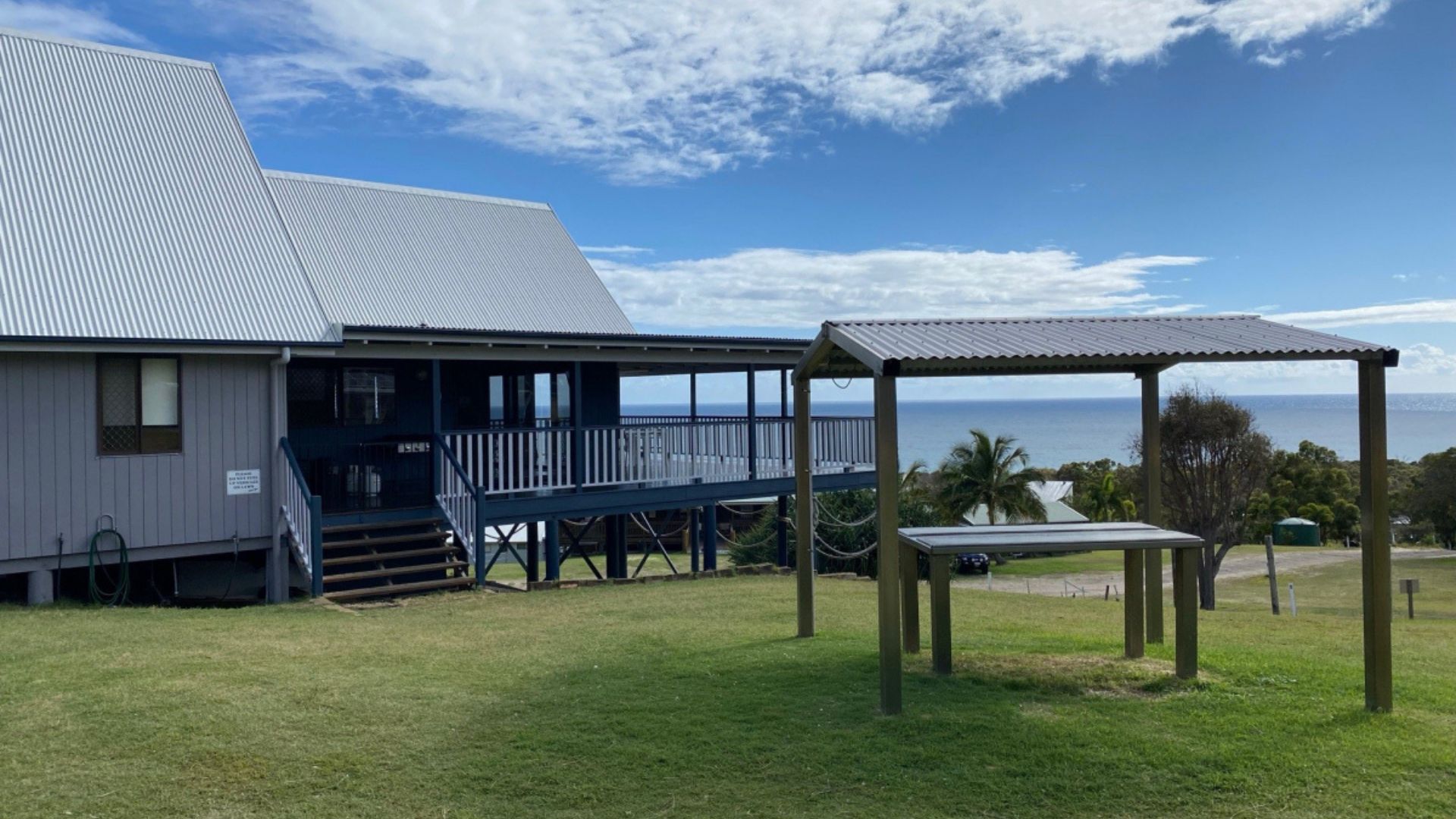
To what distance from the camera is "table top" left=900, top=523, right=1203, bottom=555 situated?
7969 mm

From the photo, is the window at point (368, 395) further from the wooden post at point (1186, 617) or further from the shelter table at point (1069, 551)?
the wooden post at point (1186, 617)

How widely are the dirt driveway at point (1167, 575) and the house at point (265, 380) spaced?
42.9 feet

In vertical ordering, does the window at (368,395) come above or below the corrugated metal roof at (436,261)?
below

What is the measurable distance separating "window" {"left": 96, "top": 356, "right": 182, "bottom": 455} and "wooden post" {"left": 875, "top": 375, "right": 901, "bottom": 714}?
10112mm

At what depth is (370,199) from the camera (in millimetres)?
21297

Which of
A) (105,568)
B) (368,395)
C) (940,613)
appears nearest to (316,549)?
(105,568)

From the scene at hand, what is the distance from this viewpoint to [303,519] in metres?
14.0

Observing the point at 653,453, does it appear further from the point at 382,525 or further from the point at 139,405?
the point at 139,405

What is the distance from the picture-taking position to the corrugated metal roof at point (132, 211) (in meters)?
13.5

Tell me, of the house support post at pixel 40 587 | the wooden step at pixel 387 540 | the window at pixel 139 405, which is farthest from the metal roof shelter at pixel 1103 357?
the house support post at pixel 40 587

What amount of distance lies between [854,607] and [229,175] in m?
11.2

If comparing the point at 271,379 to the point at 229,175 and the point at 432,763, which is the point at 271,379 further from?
the point at 432,763

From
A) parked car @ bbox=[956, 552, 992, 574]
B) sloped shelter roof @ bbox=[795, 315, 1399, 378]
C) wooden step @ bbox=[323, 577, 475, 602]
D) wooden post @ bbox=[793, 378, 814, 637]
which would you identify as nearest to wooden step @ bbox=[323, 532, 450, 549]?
wooden step @ bbox=[323, 577, 475, 602]

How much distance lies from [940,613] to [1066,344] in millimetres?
2119
